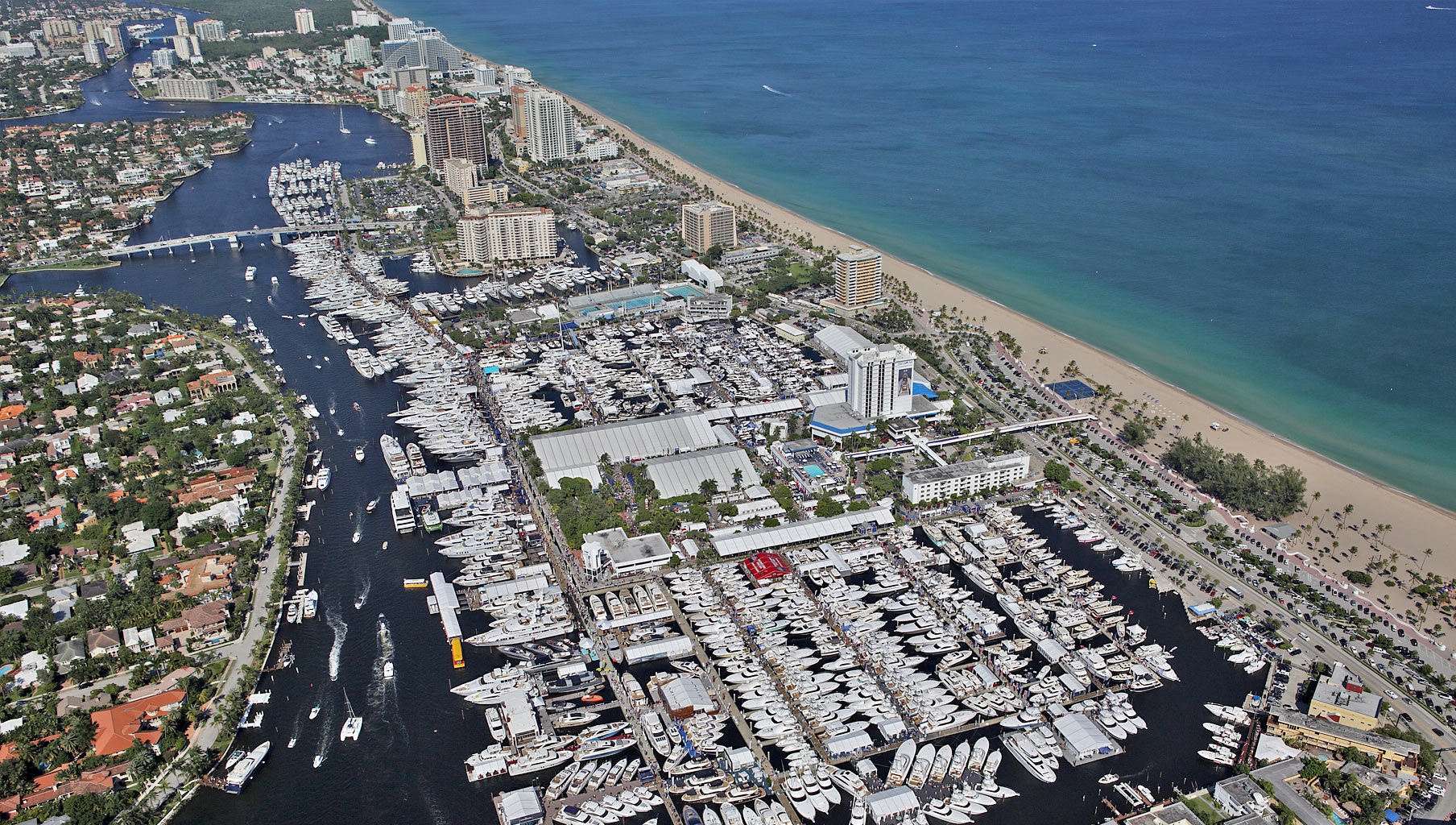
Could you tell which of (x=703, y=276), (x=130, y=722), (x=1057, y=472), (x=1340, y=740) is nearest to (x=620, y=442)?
(x=1057, y=472)

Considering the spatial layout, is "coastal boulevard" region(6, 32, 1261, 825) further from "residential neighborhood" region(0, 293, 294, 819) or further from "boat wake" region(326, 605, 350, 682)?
"residential neighborhood" region(0, 293, 294, 819)

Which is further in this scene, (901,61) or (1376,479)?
(901,61)

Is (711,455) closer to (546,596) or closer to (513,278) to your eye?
(546,596)

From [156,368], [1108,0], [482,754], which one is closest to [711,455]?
[482,754]

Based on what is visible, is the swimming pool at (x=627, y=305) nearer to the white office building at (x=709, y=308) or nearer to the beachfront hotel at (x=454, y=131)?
the white office building at (x=709, y=308)

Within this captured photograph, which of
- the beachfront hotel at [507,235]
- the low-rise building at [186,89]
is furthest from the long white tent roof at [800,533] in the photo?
the low-rise building at [186,89]

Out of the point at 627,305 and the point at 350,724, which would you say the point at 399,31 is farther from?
the point at 350,724
